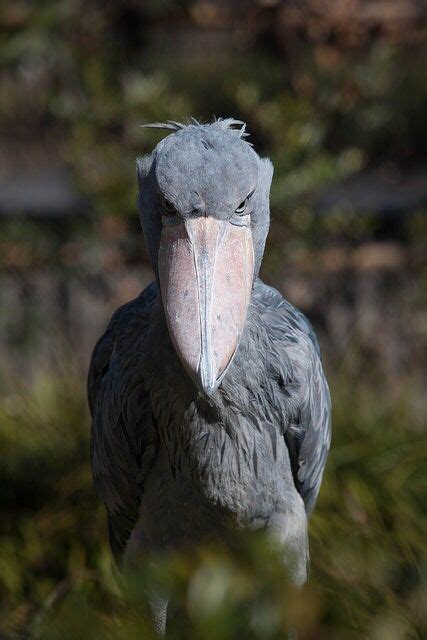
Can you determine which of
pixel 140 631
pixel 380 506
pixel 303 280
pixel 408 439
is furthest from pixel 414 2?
pixel 140 631

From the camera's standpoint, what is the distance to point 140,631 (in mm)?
1037

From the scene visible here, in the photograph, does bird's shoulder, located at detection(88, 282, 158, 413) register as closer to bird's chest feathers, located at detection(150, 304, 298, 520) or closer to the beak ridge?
bird's chest feathers, located at detection(150, 304, 298, 520)

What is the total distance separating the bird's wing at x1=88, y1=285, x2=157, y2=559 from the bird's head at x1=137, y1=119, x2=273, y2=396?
1.51 ft

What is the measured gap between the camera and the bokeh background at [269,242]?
3.62 metres

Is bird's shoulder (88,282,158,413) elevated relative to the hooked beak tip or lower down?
lower down

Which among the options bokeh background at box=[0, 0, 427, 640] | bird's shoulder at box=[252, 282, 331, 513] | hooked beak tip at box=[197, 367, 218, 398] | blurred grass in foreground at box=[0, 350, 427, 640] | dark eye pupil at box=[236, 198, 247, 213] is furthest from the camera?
bokeh background at box=[0, 0, 427, 640]

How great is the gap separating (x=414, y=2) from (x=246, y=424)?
14.1ft

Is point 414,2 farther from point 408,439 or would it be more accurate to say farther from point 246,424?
point 246,424

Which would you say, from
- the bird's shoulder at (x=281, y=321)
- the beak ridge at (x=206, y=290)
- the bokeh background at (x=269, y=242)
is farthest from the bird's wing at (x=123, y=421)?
the bokeh background at (x=269, y=242)

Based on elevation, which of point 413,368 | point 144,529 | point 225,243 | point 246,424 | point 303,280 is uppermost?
point 225,243

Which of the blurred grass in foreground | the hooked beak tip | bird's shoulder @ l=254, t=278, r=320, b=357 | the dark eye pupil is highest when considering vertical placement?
the dark eye pupil

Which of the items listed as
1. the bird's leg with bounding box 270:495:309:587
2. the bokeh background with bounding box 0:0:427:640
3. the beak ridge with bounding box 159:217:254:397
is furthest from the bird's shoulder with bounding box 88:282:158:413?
the bokeh background with bounding box 0:0:427:640

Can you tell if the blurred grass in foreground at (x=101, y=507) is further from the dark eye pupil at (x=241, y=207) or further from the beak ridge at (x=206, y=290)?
the dark eye pupil at (x=241, y=207)

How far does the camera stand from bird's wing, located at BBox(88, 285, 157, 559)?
225 centimetres
